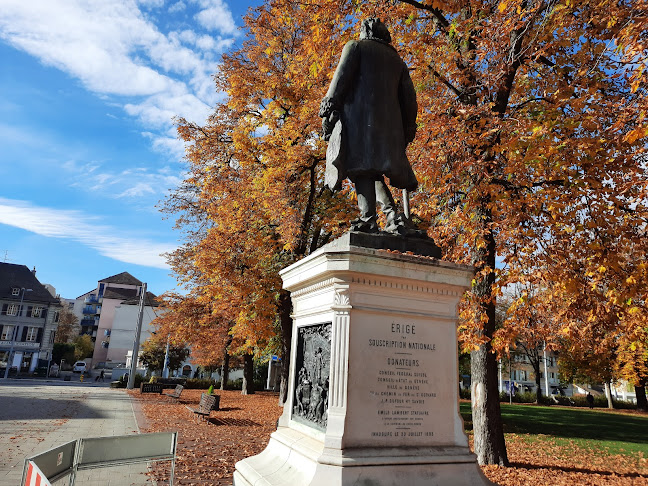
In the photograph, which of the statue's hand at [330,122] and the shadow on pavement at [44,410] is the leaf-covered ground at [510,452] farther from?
the statue's hand at [330,122]

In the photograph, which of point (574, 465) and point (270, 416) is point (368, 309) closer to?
point (574, 465)

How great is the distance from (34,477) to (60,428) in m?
10.9

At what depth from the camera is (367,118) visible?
488 centimetres

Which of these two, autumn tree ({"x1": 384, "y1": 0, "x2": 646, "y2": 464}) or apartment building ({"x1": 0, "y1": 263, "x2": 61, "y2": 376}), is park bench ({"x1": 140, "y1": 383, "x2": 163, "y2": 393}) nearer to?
autumn tree ({"x1": 384, "y1": 0, "x2": 646, "y2": 464})

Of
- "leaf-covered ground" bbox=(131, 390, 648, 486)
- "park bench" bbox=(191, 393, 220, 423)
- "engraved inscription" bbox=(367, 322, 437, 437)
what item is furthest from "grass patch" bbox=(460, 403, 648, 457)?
"engraved inscription" bbox=(367, 322, 437, 437)

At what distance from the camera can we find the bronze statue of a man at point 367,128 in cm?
483

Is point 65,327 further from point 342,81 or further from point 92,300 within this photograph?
point 342,81

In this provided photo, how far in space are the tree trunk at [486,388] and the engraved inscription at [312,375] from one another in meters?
5.01

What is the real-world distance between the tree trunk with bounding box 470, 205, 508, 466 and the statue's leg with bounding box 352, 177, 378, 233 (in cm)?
464

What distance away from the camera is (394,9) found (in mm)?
10367

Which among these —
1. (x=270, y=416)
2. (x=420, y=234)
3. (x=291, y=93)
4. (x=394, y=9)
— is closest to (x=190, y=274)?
(x=270, y=416)

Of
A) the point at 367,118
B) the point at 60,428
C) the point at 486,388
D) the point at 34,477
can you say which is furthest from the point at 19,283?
the point at 367,118

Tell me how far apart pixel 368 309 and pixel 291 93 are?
560 inches

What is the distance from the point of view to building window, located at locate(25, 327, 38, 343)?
5509 centimetres
